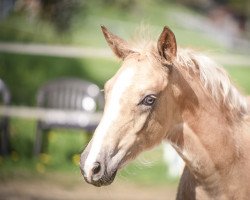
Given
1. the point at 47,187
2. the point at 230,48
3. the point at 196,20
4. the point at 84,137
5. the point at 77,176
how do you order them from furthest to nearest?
the point at 196,20 < the point at 230,48 < the point at 84,137 < the point at 77,176 < the point at 47,187

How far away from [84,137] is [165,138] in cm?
611

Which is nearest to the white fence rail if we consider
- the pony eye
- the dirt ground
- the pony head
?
the dirt ground

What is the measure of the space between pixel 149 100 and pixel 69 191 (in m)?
4.54

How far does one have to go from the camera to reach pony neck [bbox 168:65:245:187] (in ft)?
12.0

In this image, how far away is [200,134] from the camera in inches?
145

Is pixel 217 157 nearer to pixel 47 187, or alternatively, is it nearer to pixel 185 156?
pixel 185 156

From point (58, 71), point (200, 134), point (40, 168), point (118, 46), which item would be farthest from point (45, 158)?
point (58, 71)

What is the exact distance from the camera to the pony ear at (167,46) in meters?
3.48

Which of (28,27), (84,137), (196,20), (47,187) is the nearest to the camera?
(47,187)

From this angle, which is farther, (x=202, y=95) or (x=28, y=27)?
(x=28, y=27)

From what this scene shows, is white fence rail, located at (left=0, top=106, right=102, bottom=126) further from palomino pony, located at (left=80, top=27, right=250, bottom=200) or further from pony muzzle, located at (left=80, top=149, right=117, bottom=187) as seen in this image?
pony muzzle, located at (left=80, top=149, right=117, bottom=187)

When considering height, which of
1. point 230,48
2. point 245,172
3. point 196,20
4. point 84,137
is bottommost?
point 196,20

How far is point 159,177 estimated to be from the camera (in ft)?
27.9

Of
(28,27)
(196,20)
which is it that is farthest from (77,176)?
(196,20)
